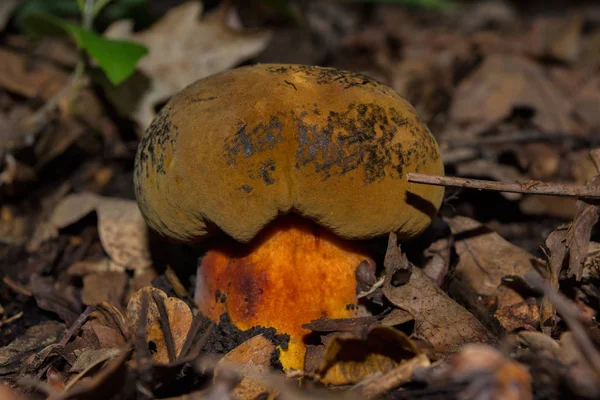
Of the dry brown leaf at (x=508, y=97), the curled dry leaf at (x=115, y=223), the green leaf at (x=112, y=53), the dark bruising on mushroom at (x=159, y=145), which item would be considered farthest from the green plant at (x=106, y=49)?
the dry brown leaf at (x=508, y=97)

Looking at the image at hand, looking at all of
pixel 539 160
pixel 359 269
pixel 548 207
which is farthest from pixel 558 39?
pixel 359 269

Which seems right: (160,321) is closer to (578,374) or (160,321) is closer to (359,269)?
(359,269)

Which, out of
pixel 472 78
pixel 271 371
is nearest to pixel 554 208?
pixel 472 78

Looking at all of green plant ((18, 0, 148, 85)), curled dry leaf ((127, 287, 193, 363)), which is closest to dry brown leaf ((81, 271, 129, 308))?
curled dry leaf ((127, 287, 193, 363))

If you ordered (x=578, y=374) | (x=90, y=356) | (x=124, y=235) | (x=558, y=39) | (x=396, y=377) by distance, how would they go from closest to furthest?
(x=578, y=374), (x=396, y=377), (x=90, y=356), (x=124, y=235), (x=558, y=39)

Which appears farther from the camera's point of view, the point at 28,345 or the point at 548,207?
the point at 548,207

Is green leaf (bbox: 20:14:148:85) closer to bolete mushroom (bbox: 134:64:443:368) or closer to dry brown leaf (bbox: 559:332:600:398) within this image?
bolete mushroom (bbox: 134:64:443:368)

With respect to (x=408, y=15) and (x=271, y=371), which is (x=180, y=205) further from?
(x=408, y=15)

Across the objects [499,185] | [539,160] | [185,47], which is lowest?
[539,160]
